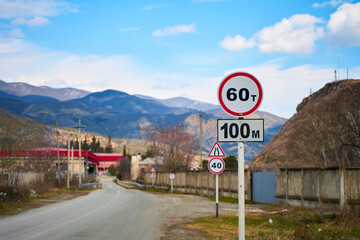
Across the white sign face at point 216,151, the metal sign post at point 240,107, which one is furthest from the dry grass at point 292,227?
the metal sign post at point 240,107

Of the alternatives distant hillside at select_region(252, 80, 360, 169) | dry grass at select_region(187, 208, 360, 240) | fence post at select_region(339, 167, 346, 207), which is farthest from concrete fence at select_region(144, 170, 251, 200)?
dry grass at select_region(187, 208, 360, 240)

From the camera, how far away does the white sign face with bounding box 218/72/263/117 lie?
22.3 ft

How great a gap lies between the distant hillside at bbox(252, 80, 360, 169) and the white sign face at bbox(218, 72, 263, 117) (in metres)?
31.9

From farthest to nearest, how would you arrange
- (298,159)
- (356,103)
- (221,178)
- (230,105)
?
(298,159), (356,103), (221,178), (230,105)

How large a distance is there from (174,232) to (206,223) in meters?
2.78

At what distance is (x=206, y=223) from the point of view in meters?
15.7

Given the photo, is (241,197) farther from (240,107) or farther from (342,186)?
(342,186)

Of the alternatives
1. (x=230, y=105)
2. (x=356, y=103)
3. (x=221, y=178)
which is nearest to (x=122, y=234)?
(x=230, y=105)

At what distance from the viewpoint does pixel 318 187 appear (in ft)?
64.6

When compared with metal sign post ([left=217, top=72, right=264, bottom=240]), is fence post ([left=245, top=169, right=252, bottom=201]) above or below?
below

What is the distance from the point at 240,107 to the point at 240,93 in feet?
0.77

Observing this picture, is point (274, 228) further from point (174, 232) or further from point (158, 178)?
point (158, 178)

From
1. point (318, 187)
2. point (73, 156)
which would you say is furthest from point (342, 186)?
point (73, 156)

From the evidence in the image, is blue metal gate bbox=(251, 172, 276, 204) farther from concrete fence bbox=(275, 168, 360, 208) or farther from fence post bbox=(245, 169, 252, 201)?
concrete fence bbox=(275, 168, 360, 208)
